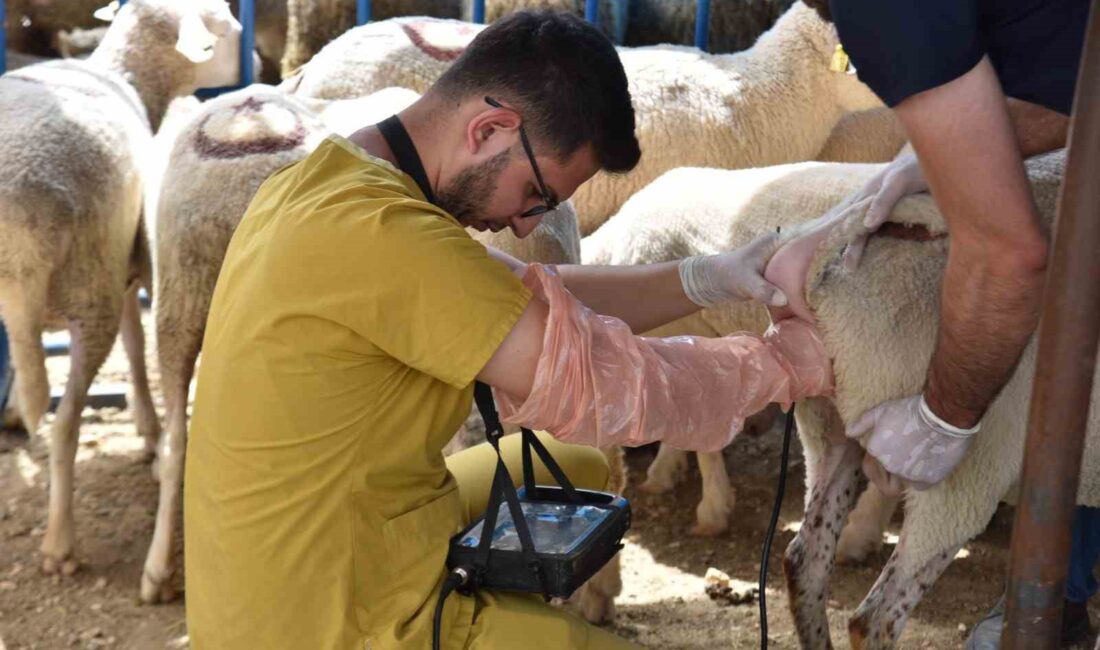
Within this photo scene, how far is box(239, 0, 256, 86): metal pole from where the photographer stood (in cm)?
489

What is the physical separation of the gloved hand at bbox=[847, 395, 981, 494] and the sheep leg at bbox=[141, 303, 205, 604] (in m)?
2.10

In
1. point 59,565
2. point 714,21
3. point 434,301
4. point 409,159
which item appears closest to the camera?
point 434,301

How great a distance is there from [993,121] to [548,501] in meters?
0.99

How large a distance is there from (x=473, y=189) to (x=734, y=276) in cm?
57

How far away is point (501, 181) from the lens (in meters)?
1.94

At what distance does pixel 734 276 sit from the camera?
2236 millimetres

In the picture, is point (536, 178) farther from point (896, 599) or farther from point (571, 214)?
point (571, 214)

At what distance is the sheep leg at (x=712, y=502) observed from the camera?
4.08 metres

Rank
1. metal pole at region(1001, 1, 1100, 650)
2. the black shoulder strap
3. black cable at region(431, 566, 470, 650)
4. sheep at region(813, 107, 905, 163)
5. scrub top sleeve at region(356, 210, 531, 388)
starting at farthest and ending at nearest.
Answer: sheep at region(813, 107, 905, 163) → the black shoulder strap → black cable at region(431, 566, 470, 650) → scrub top sleeve at region(356, 210, 531, 388) → metal pole at region(1001, 1, 1100, 650)

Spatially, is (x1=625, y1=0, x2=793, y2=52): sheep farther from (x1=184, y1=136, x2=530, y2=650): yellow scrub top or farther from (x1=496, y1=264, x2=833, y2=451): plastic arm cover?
(x1=184, y1=136, x2=530, y2=650): yellow scrub top

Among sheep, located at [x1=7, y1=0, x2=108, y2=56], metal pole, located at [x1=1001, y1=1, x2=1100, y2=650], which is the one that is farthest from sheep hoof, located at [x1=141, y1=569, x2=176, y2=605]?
sheep, located at [x1=7, y1=0, x2=108, y2=56]

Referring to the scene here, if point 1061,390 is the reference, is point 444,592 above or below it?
below

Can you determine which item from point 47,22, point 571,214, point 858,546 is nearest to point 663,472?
point 858,546

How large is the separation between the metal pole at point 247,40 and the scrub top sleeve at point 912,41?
3576 mm
